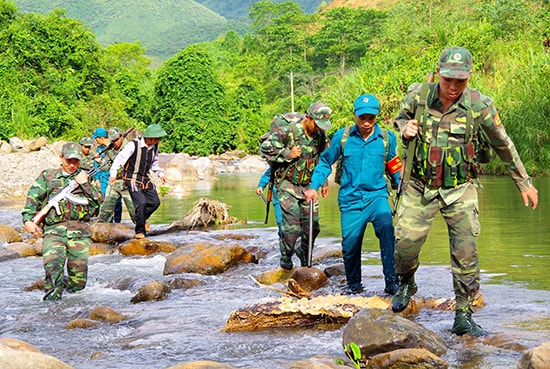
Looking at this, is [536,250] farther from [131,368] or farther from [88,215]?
[131,368]

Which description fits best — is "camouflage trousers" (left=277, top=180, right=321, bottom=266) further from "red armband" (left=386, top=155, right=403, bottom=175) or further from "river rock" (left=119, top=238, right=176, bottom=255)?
"river rock" (left=119, top=238, right=176, bottom=255)

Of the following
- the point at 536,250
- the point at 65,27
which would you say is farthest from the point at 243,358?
the point at 65,27

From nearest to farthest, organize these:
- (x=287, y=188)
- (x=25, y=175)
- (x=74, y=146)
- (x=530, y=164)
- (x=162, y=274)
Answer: (x=74, y=146), (x=287, y=188), (x=162, y=274), (x=530, y=164), (x=25, y=175)

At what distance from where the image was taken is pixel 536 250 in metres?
10.7

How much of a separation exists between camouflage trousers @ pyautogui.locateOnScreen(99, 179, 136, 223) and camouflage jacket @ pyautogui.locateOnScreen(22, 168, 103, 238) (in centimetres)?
482

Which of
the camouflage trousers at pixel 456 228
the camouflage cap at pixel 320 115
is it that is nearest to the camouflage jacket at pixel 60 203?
the camouflage cap at pixel 320 115

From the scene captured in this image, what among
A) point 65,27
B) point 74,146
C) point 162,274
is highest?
point 65,27

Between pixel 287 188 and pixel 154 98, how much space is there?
5089 centimetres

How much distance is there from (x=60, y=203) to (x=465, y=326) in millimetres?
4337

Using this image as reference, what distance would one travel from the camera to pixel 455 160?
19.2ft

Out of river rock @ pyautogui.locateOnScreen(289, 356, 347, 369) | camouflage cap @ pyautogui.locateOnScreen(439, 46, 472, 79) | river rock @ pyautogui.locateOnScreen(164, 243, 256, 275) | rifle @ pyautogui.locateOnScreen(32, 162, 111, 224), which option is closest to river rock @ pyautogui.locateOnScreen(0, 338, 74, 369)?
river rock @ pyautogui.locateOnScreen(289, 356, 347, 369)

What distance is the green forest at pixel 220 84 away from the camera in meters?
25.5

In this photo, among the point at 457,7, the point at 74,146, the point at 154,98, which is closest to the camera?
the point at 74,146

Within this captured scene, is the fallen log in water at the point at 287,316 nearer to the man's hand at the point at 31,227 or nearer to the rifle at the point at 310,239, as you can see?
the rifle at the point at 310,239
